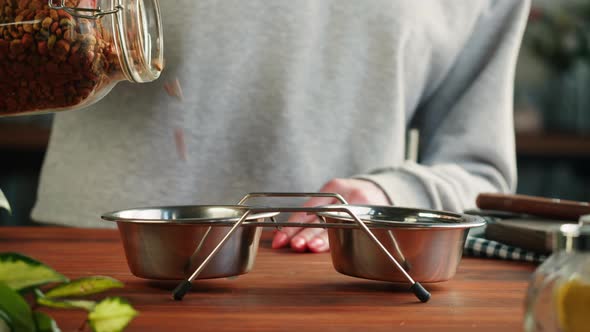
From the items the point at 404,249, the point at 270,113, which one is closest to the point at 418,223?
the point at 404,249

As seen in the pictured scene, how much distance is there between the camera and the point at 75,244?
75 centimetres

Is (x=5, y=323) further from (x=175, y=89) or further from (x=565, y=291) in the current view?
(x=175, y=89)

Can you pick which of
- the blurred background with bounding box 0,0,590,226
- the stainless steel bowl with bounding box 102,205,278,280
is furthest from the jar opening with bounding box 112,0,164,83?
the blurred background with bounding box 0,0,590,226

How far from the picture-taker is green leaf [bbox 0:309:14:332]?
337 mm

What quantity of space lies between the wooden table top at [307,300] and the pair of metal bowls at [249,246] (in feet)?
0.05

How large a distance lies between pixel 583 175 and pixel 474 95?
1519 millimetres

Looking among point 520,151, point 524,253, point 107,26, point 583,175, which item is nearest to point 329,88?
point 524,253

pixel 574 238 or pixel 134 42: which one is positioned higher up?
pixel 134 42

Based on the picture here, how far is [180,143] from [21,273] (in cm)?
78

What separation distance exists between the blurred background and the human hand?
1.61 m

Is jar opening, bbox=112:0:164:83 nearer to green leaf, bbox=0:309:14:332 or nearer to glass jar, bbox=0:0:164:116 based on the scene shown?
glass jar, bbox=0:0:164:116

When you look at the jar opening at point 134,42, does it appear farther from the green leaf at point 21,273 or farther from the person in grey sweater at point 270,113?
the person in grey sweater at point 270,113

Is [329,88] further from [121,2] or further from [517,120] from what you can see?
[517,120]

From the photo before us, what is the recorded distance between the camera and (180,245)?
0.51m
